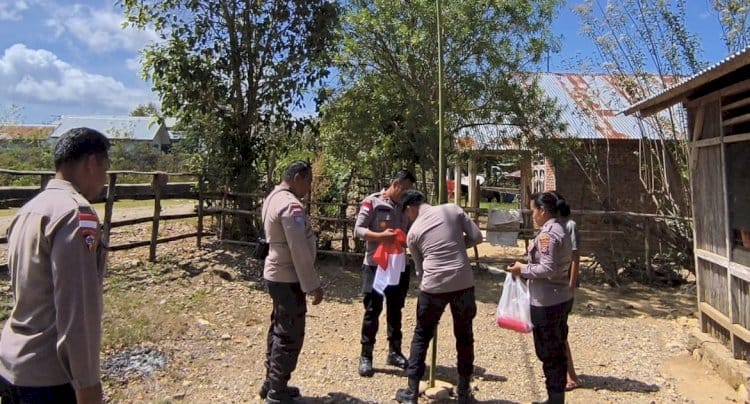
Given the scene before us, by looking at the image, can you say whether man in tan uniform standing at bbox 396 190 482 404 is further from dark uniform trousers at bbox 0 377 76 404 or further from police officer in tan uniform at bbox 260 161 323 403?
dark uniform trousers at bbox 0 377 76 404

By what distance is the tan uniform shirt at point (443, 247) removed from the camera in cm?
379

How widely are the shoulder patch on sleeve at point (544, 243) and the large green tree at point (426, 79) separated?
4380mm

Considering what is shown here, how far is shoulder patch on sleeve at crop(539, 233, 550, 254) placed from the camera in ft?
12.2

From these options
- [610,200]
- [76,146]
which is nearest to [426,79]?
[610,200]

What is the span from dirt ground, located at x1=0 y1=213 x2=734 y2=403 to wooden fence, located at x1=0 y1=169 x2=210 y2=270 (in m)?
0.43

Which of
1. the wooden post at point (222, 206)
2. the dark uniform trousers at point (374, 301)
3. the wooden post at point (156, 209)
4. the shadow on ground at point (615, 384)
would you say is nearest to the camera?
the shadow on ground at point (615, 384)

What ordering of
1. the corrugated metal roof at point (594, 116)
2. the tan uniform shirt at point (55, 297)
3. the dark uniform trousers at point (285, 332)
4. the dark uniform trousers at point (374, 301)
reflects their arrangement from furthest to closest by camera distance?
the corrugated metal roof at point (594, 116), the dark uniform trousers at point (374, 301), the dark uniform trousers at point (285, 332), the tan uniform shirt at point (55, 297)

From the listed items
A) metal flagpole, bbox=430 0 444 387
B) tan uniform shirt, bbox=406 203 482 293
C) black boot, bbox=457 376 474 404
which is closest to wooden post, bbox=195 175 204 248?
metal flagpole, bbox=430 0 444 387

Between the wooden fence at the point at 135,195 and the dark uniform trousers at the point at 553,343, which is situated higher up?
the wooden fence at the point at 135,195

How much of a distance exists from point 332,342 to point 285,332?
2.03 m

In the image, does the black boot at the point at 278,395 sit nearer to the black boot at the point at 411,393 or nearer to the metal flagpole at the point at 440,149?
the black boot at the point at 411,393

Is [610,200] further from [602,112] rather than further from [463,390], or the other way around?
[463,390]

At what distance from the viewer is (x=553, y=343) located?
3729 millimetres

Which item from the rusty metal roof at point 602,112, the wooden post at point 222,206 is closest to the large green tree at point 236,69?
the wooden post at point 222,206
